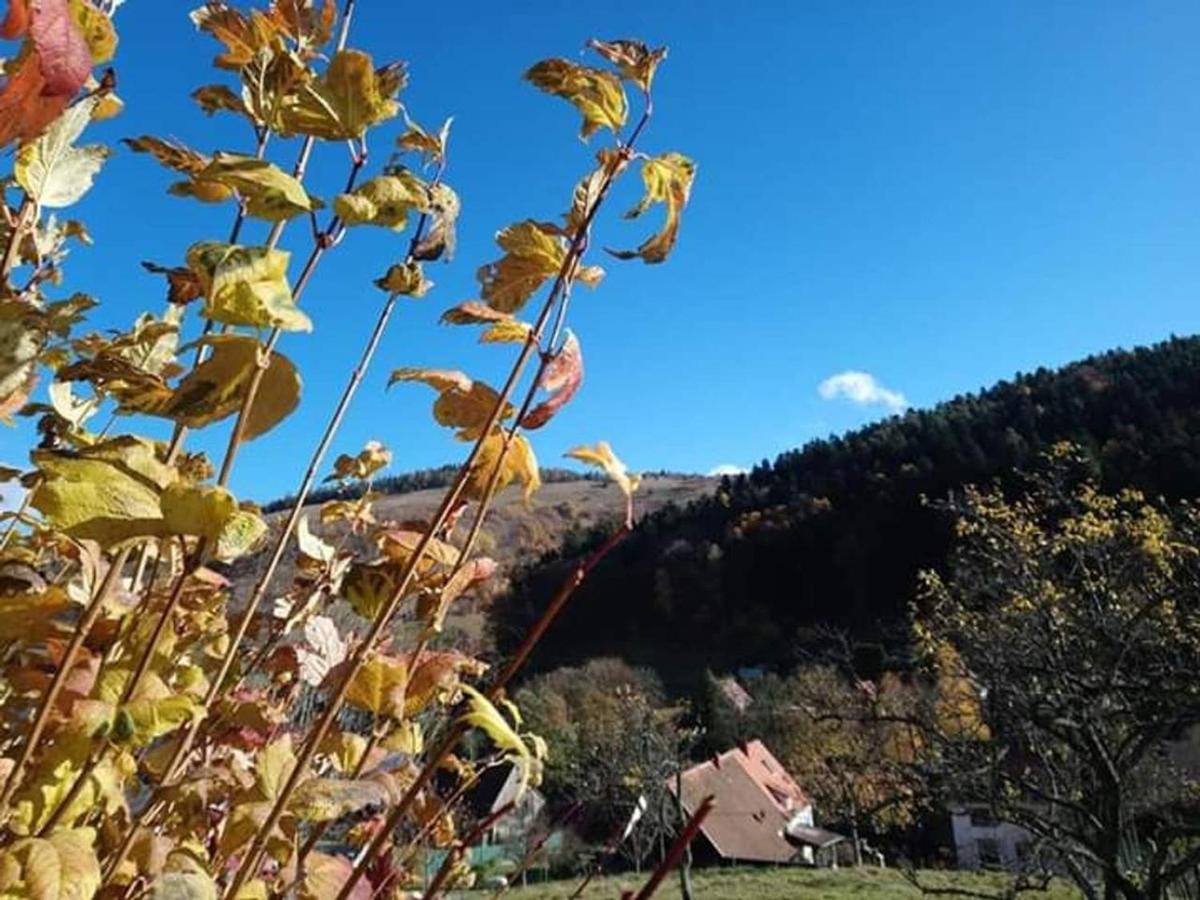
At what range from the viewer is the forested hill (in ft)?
141

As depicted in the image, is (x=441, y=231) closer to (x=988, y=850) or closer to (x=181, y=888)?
(x=181, y=888)

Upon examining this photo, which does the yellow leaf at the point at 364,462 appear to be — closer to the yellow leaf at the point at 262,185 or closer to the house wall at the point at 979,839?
the yellow leaf at the point at 262,185

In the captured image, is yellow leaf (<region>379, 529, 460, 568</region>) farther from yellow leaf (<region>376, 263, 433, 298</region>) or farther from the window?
the window

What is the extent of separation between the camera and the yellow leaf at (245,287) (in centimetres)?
43

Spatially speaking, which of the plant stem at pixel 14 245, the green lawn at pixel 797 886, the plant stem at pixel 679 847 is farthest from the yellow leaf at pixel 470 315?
the green lawn at pixel 797 886

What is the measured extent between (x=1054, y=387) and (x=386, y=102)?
2079 inches

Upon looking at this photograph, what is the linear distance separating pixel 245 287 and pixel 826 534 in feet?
167

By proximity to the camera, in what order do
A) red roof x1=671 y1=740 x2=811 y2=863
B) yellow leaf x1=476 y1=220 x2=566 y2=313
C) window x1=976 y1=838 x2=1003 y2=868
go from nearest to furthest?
yellow leaf x1=476 y1=220 x2=566 y2=313
window x1=976 y1=838 x2=1003 y2=868
red roof x1=671 y1=740 x2=811 y2=863

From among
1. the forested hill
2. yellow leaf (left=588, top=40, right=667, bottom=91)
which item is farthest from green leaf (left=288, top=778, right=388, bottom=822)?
the forested hill

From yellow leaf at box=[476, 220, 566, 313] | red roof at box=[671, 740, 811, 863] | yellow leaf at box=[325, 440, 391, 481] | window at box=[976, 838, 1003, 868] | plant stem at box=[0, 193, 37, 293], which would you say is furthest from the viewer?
red roof at box=[671, 740, 811, 863]

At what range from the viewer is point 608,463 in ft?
2.36

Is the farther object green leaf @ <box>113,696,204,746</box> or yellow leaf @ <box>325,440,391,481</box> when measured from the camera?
yellow leaf @ <box>325,440,391,481</box>

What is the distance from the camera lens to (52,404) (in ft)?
2.58

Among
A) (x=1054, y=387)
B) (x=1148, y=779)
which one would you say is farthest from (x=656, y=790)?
(x=1054, y=387)
